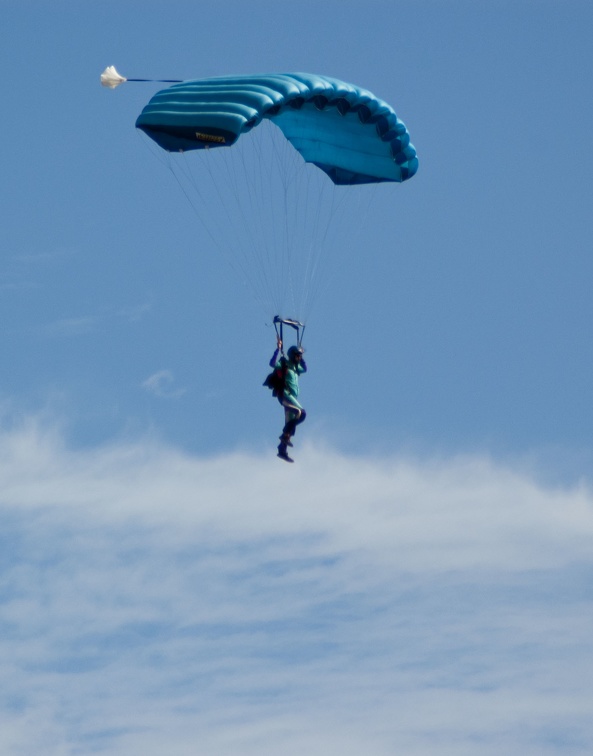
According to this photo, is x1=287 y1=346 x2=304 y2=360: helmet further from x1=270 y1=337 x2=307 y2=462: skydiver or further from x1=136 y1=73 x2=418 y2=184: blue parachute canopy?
x1=136 y1=73 x2=418 y2=184: blue parachute canopy

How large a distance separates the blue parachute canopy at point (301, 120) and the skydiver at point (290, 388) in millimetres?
3436

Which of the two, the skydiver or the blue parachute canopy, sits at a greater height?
the blue parachute canopy

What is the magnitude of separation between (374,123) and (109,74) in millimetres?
4854

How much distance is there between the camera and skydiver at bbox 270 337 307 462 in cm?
4388

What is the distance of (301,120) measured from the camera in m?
45.8

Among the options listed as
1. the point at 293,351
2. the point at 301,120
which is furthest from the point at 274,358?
the point at 301,120

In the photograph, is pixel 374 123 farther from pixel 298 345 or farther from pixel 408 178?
pixel 298 345

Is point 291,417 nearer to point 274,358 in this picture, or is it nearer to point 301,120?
point 274,358

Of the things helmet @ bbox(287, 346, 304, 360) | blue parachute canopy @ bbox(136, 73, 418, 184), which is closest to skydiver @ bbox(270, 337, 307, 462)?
helmet @ bbox(287, 346, 304, 360)

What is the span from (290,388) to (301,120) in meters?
4.73

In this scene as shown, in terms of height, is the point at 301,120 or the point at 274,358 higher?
the point at 301,120

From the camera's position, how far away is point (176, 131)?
43344mm

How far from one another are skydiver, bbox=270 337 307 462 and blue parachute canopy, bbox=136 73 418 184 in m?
3.44

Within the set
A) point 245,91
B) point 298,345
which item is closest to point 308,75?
point 245,91
